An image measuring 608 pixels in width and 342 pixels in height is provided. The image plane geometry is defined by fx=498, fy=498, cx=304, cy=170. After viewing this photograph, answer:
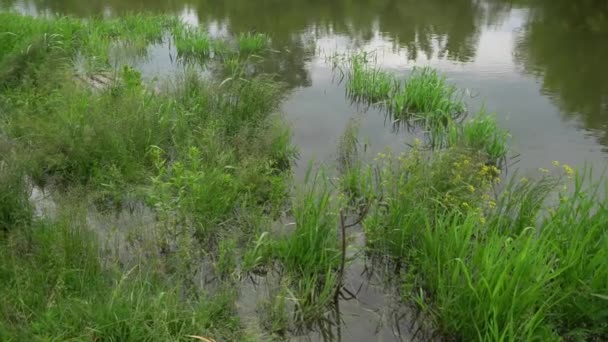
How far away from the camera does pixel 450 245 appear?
3105 millimetres

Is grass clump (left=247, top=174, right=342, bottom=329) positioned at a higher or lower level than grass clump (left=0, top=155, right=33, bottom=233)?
lower

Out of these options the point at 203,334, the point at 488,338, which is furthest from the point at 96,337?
the point at 488,338

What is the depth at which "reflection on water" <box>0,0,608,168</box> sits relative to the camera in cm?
623

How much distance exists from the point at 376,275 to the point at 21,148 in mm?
3282

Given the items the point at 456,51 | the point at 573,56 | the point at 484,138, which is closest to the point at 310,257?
the point at 484,138

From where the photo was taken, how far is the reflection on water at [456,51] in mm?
6234

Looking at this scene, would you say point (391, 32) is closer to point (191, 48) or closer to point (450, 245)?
point (191, 48)

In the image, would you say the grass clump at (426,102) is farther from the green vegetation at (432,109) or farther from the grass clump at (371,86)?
the grass clump at (371,86)

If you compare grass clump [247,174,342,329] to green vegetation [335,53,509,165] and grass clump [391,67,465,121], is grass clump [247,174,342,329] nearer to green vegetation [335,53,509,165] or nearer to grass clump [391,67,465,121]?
green vegetation [335,53,509,165]

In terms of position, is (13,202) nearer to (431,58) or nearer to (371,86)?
(371,86)

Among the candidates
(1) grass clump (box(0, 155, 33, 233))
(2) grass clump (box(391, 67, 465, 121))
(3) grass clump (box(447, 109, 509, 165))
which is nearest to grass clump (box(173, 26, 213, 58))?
(2) grass clump (box(391, 67, 465, 121))

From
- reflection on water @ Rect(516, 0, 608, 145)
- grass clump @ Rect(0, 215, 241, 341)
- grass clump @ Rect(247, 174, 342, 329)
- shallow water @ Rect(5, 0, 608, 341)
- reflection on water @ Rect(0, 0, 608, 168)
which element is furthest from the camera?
reflection on water @ Rect(516, 0, 608, 145)

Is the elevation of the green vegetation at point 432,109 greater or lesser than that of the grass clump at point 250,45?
lesser

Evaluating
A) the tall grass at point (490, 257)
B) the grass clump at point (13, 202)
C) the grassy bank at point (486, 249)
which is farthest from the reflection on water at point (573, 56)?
the grass clump at point (13, 202)
